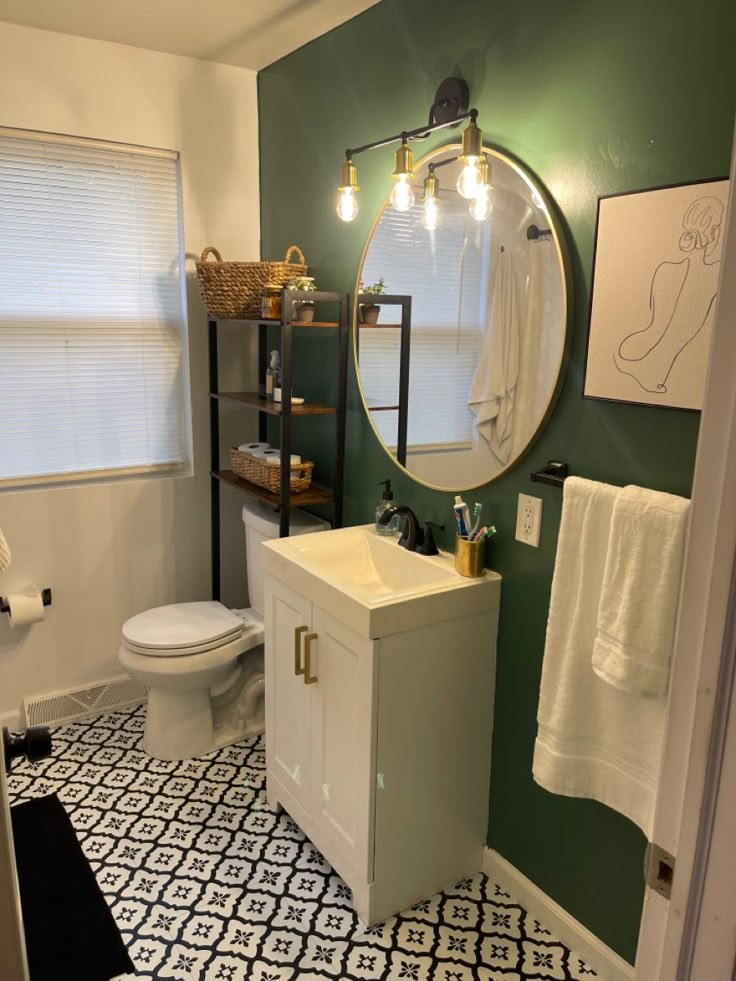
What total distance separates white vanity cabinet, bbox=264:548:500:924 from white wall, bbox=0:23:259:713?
1.02m

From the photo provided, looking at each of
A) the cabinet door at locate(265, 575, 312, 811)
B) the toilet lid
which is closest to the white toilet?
the toilet lid

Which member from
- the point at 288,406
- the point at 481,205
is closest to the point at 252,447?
the point at 288,406

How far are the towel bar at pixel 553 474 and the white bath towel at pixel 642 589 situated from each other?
25cm

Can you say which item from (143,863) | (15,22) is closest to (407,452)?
(143,863)

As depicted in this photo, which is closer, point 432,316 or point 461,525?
point 461,525

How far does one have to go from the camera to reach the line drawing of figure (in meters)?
1.40

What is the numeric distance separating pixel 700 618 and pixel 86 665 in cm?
273

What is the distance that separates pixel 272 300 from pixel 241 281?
A: 0.17 meters

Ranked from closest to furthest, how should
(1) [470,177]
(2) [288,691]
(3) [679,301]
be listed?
(3) [679,301] → (1) [470,177] → (2) [288,691]

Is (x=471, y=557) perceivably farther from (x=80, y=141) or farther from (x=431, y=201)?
(x=80, y=141)

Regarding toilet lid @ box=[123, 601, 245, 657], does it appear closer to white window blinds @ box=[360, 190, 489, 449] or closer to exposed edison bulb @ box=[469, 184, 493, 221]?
white window blinds @ box=[360, 190, 489, 449]

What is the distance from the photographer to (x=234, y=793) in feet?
8.24

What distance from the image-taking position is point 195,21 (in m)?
2.38

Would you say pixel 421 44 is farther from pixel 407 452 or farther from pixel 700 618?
pixel 700 618
